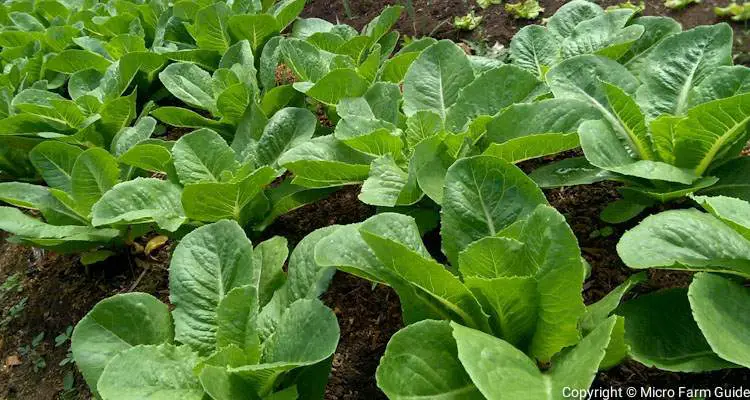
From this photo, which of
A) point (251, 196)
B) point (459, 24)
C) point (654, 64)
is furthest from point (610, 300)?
point (459, 24)

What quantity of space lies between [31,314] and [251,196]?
1038 millimetres

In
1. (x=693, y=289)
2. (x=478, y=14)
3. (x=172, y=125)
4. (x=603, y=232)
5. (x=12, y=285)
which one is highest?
(x=693, y=289)

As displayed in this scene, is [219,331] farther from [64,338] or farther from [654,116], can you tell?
[654,116]

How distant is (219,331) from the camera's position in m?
1.52

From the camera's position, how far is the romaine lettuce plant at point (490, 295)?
122 centimetres

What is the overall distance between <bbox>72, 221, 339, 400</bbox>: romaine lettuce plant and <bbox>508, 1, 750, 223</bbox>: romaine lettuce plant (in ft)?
2.48

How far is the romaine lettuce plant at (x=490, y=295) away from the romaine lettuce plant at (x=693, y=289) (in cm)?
8

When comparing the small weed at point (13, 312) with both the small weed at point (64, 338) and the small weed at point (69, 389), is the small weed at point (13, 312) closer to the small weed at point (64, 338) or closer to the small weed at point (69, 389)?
the small weed at point (64, 338)

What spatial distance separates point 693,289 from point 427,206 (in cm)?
79

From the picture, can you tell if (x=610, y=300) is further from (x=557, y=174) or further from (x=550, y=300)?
(x=557, y=174)

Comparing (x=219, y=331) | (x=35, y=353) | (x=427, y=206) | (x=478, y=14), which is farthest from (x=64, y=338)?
(x=478, y=14)

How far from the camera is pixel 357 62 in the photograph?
266 cm

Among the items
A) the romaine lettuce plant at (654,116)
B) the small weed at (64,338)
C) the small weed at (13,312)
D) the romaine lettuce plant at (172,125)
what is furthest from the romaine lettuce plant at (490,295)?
the small weed at (13,312)

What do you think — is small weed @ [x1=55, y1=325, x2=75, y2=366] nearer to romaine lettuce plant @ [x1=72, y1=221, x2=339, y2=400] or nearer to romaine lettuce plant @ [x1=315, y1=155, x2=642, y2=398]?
romaine lettuce plant @ [x1=72, y1=221, x2=339, y2=400]
